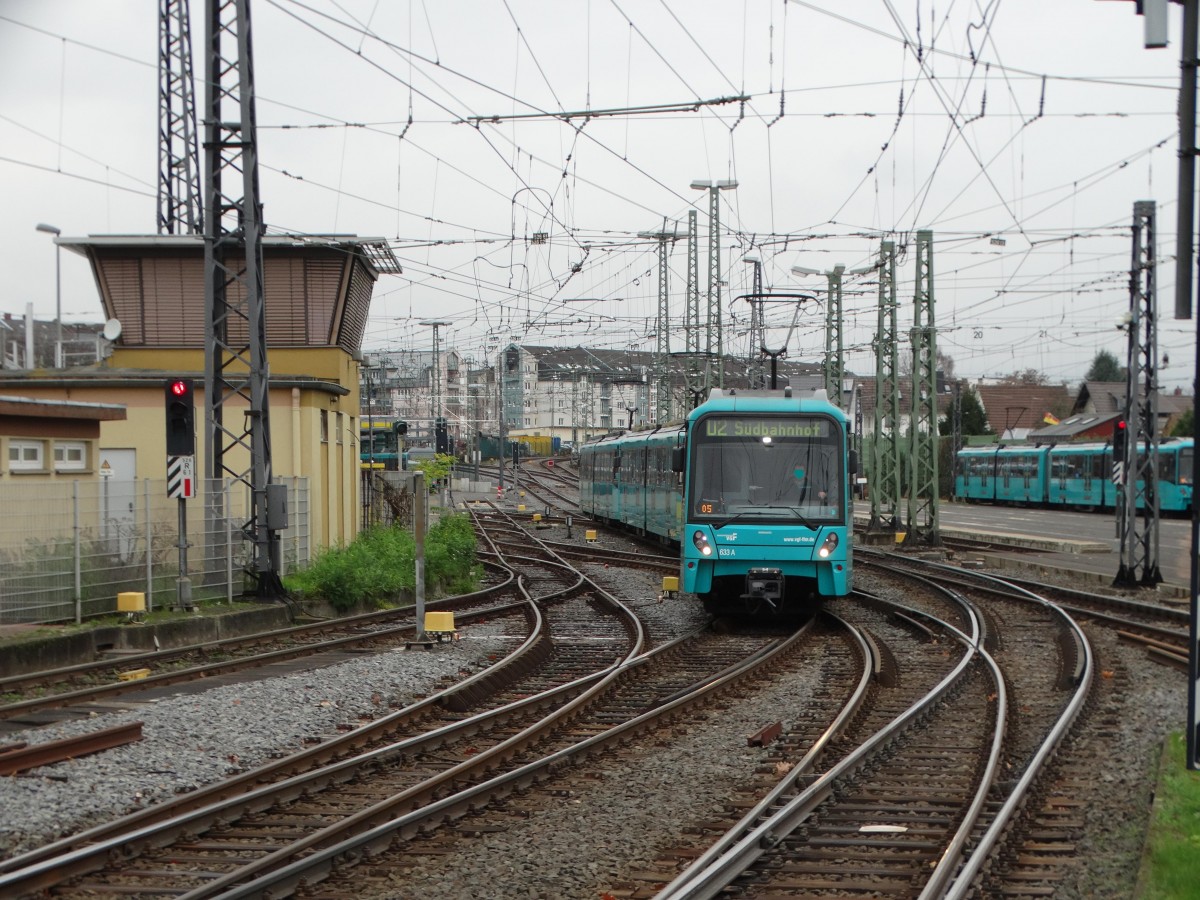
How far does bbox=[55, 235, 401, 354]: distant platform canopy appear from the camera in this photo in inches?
1155

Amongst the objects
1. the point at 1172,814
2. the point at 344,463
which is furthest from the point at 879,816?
the point at 344,463

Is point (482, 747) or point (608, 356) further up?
point (608, 356)

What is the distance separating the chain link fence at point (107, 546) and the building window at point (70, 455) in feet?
6.78

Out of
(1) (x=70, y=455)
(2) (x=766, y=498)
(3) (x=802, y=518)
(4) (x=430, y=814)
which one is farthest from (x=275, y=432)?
(4) (x=430, y=814)

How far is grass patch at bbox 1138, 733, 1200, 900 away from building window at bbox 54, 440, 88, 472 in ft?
54.0

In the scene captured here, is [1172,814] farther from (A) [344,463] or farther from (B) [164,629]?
(A) [344,463]

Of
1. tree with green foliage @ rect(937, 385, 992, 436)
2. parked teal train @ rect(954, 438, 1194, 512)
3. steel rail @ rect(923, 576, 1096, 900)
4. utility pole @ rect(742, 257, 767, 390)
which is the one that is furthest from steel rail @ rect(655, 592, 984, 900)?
tree with green foliage @ rect(937, 385, 992, 436)

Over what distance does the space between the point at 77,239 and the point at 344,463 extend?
7403 millimetres

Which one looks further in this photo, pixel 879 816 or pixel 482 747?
pixel 482 747

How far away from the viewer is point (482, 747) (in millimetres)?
10172

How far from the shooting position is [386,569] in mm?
22797

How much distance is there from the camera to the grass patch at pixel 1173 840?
6.23 metres

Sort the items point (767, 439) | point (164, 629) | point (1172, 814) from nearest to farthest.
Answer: point (1172, 814) → point (164, 629) → point (767, 439)

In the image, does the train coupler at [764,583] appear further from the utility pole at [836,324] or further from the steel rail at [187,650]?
the utility pole at [836,324]
